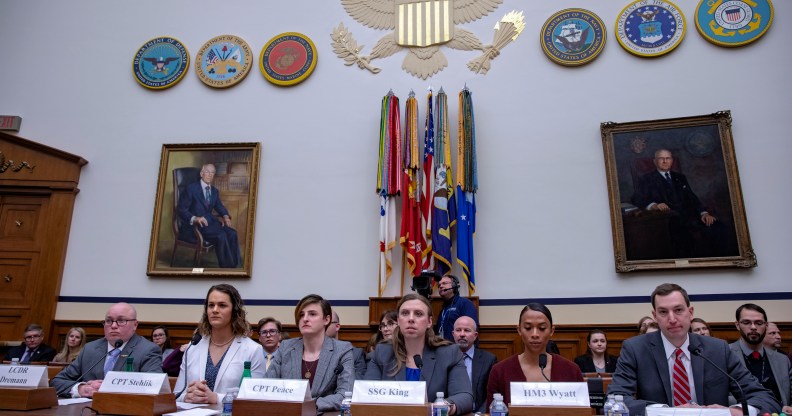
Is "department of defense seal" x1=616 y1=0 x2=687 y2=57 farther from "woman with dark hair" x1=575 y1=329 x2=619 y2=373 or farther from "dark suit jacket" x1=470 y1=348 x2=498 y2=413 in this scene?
"dark suit jacket" x1=470 y1=348 x2=498 y2=413

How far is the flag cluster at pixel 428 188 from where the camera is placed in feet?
19.3

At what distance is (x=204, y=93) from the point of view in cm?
691

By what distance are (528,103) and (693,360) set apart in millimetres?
4153

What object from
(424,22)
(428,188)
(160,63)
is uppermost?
(424,22)

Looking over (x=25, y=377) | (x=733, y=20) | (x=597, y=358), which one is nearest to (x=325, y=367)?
(x=25, y=377)

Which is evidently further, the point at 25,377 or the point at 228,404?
the point at 25,377

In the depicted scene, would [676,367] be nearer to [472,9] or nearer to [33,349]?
[472,9]

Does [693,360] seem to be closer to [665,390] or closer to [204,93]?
[665,390]

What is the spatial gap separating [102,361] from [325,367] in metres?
1.50

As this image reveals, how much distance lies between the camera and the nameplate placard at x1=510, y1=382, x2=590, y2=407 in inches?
81.4

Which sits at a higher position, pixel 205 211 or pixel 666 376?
pixel 205 211

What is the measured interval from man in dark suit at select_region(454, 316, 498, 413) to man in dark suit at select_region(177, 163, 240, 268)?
3.31 m

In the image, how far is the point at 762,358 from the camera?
403 centimetres

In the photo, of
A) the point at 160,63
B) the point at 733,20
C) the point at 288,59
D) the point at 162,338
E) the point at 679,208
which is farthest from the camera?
the point at 160,63
